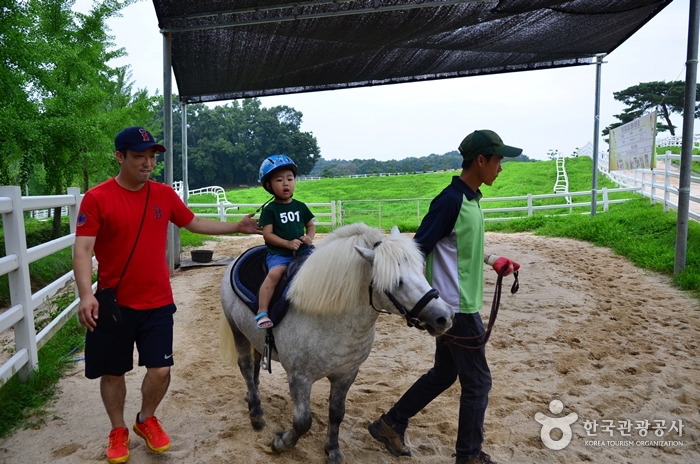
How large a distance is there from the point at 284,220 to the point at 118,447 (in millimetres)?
1574

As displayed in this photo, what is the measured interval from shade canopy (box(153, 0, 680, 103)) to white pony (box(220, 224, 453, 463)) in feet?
15.3

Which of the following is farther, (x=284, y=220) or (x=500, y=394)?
(x=500, y=394)

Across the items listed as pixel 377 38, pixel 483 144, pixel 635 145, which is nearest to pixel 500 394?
pixel 483 144

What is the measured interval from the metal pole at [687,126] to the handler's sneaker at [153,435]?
6.59 metres

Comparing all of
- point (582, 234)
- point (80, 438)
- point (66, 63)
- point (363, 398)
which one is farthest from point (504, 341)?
point (66, 63)

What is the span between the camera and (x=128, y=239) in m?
2.54

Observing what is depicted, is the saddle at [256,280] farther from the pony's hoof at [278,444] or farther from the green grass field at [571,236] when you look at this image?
the green grass field at [571,236]

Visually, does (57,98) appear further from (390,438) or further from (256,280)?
(390,438)

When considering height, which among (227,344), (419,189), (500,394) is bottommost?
(500,394)

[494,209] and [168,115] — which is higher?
[168,115]

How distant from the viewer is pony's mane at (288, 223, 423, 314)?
225 cm

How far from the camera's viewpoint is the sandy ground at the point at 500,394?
2842mm

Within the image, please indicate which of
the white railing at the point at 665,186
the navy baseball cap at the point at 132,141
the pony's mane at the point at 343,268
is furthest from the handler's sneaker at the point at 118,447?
the white railing at the point at 665,186

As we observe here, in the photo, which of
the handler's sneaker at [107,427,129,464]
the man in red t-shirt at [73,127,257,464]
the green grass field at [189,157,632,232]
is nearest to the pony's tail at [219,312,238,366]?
the man in red t-shirt at [73,127,257,464]
